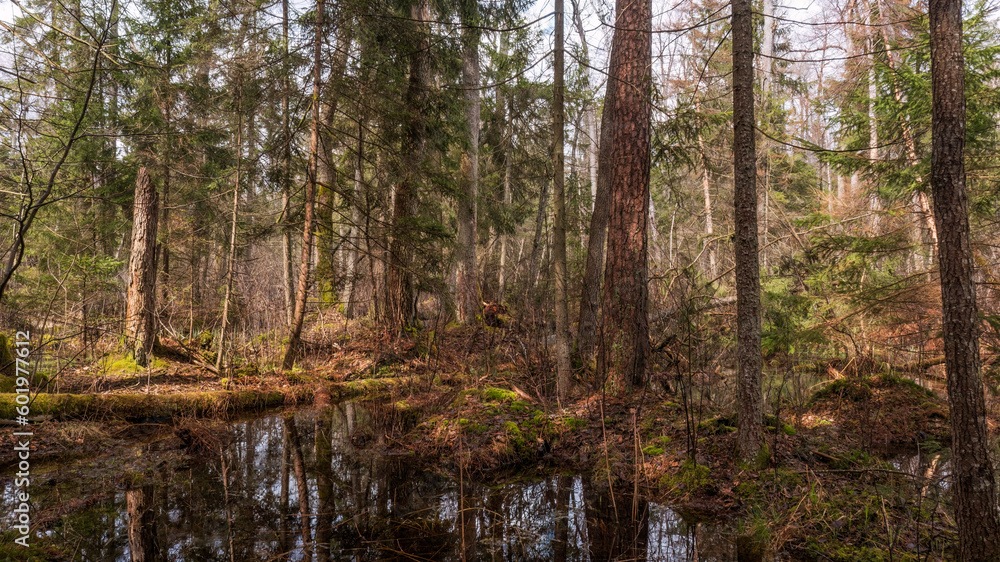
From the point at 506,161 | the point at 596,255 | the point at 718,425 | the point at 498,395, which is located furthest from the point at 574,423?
the point at 506,161

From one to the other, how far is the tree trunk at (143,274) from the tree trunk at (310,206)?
2.66m

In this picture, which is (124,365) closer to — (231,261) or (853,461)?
(231,261)

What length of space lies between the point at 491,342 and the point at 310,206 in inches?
172

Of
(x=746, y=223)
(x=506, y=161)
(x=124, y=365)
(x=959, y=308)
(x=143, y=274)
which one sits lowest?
(x=124, y=365)

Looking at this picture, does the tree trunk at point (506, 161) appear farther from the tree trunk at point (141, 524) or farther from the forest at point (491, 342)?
the tree trunk at point (141, 524)

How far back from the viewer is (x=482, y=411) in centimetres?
727

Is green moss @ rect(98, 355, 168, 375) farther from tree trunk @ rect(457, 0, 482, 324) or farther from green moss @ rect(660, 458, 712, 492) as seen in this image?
green moss @ rect(660, 458, 712, 492)

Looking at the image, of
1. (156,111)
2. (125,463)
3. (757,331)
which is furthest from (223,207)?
(757,331)

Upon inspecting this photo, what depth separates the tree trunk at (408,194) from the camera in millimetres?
10453

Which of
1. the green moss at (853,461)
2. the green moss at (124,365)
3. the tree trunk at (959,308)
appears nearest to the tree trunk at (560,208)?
the green moss at (853,461)

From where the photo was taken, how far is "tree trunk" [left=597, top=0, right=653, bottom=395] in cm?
776

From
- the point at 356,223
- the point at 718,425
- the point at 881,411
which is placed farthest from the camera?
the point at 356,223

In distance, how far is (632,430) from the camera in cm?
641

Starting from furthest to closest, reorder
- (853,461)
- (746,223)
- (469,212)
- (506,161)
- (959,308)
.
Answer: (506,161) < (469,212) < (853,461) < (746,223) < (959,308)
